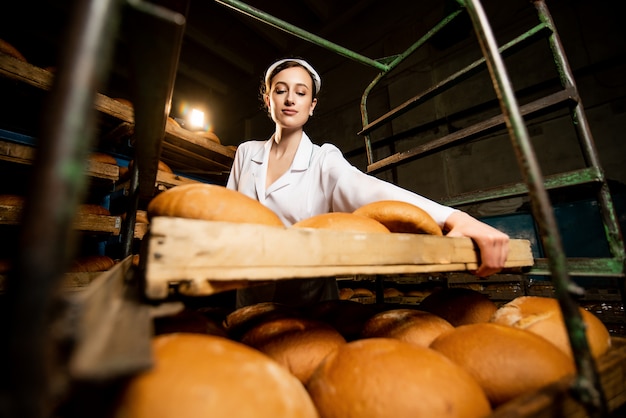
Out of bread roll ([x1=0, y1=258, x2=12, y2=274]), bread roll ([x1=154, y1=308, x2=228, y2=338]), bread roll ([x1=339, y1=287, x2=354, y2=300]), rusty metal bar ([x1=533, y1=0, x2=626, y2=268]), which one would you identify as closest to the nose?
rusty metal bar ([x1=533, y1=0, x2=626, y2=268])

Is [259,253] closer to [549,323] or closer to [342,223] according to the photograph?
[342,223]

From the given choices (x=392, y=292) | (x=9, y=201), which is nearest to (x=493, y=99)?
(x=392, y=292)

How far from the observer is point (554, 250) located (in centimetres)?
74

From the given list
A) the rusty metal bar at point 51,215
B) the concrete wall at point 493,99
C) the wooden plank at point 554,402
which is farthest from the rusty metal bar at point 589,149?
the concrete wall at point 493,99

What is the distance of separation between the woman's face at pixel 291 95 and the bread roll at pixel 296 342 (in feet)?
6.02

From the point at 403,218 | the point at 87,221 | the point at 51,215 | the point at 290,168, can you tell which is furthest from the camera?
the point at 87,221

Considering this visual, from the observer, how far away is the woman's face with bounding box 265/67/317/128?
2.44 meters

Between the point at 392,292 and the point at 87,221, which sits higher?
the point at 87,221

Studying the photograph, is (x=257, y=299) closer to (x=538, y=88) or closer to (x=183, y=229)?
(x=183, y=229)

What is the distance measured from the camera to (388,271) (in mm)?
899

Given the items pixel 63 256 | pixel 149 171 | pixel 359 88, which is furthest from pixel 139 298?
pixel 359 88

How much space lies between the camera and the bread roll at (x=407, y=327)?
44.6 inches

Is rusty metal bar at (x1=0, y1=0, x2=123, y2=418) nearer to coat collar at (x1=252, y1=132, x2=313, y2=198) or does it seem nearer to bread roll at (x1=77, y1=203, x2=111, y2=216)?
coat collar at (x1=252, y1=132, x2=313, y2=198)

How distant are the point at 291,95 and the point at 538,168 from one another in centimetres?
203
